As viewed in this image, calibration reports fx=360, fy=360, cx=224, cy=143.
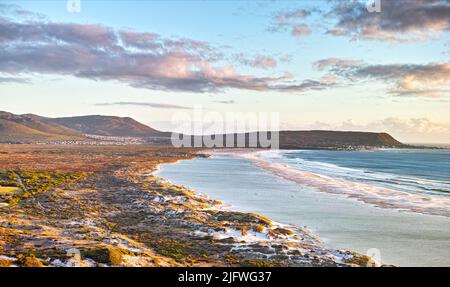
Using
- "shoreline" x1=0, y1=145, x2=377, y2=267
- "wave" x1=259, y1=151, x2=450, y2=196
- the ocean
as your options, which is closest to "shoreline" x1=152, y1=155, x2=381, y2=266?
"shoreline" x1=0, y1=145, x2=377, y2=267

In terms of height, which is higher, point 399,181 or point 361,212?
point 361,212

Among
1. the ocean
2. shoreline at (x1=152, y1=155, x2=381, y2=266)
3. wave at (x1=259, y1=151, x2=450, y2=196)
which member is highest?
shoreline at (x1=152, y1=155, x2=381, y2=266)

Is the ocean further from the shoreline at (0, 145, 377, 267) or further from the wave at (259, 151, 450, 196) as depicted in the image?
the shoreline at (0, 145, 377, 267)

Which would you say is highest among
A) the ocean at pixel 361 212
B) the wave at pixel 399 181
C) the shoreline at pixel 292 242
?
the shoreline at pixel 292 242

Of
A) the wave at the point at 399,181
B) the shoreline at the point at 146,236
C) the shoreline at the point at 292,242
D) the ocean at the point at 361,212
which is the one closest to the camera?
the shoreline at the point at 146,236

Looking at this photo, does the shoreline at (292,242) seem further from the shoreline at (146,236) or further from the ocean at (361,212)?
the ocean at (361,212)

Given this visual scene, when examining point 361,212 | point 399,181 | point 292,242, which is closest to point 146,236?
point 292,242

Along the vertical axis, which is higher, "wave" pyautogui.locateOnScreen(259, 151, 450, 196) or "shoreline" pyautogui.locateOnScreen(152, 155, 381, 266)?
"shoreline" pyautogui.locateOnScreen(152, 155, 381, 266)

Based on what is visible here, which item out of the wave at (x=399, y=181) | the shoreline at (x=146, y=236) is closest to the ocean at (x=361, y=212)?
the wave at (x=399, y=181)

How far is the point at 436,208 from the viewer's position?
34.6 metres

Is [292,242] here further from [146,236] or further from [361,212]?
[361,212]

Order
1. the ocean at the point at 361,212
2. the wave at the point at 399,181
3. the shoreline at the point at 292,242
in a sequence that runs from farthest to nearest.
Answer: the wave at the point at 399,181 → the ocean at the point at 361,212 → the shoreline at the point at 292,242
